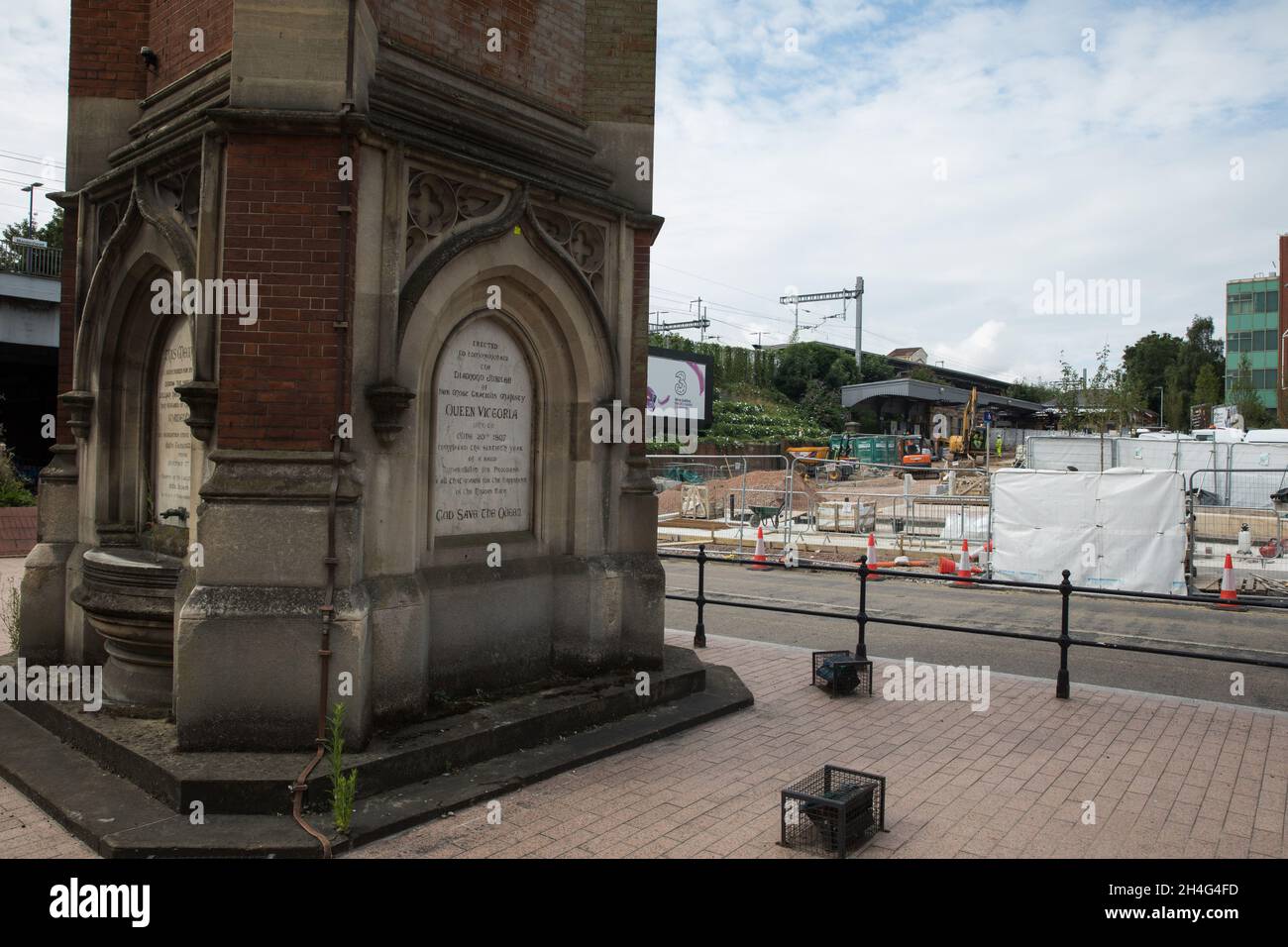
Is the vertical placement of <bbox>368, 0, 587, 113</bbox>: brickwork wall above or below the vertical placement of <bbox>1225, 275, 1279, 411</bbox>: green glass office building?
below

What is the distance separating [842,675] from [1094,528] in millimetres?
9084

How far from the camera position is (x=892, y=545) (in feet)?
70.8

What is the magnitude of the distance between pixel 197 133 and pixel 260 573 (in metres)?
2.86

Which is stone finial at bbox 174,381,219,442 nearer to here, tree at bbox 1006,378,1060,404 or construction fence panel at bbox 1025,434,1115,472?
construction fence panel at bbox 1025,434,1115,472

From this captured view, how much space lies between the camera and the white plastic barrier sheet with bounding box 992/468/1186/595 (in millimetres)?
14445

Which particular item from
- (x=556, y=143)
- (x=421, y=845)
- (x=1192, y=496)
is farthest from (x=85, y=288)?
(x=1192, y=496)

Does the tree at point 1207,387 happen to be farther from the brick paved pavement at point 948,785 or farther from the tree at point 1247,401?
the brick paved pavement at point 948,785

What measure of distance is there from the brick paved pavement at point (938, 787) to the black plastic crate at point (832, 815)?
0.11m

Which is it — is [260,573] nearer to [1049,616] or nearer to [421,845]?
[421,845]

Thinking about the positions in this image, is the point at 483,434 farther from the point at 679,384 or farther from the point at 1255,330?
the point at 1255,330

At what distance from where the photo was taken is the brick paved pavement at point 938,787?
4816 millimetres

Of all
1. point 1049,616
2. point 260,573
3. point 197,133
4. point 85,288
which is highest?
point 197,133

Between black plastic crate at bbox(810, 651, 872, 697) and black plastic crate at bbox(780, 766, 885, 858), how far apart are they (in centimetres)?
281

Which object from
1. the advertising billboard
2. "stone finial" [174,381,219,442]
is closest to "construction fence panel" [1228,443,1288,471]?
the advertising billboard
